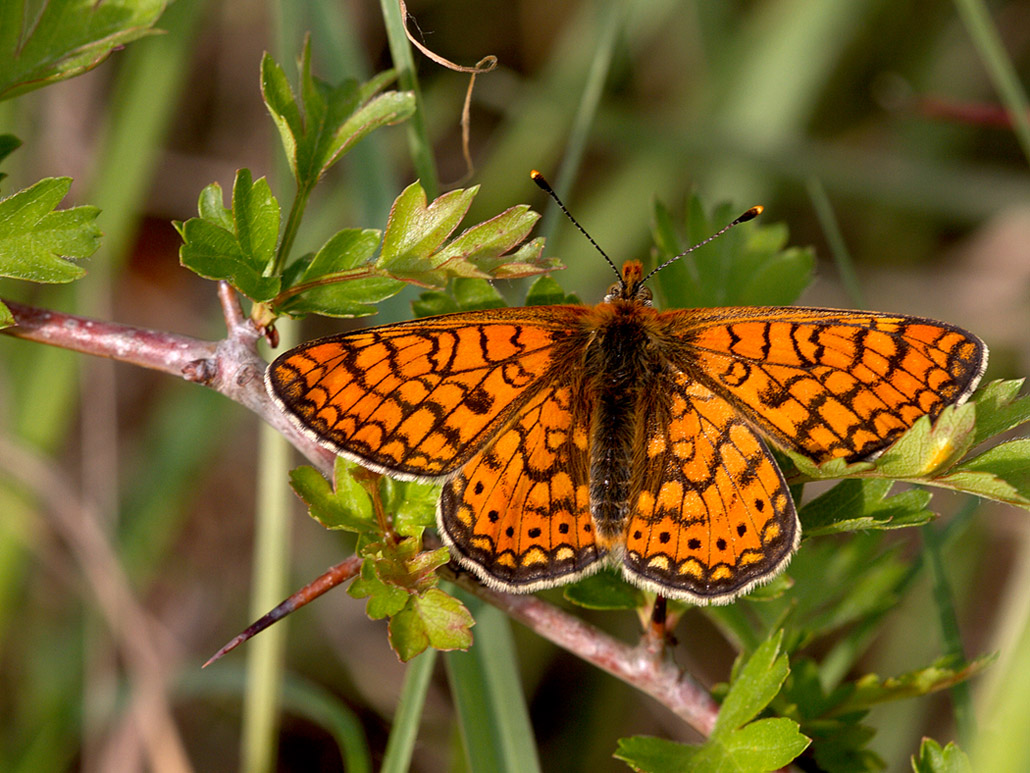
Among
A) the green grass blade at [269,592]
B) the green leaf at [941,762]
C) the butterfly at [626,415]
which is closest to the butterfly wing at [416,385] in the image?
the butterfly at [626,415]

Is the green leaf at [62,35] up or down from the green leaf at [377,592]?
up

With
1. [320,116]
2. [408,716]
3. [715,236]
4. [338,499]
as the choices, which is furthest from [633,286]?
[408,716]

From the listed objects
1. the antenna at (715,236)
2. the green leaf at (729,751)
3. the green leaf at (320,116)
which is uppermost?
the green leaf at (320,116)

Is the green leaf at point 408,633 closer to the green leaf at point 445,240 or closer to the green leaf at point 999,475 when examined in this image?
the green leaf at point 445,240

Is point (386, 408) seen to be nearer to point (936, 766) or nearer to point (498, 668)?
point (498, 668)

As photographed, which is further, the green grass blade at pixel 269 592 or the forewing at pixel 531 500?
the green grass blade at pixel 269 592

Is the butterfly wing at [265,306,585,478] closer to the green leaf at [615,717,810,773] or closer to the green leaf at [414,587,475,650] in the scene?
the green leaf at [414,587,475,650]

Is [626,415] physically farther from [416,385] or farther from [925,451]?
[925,451]
